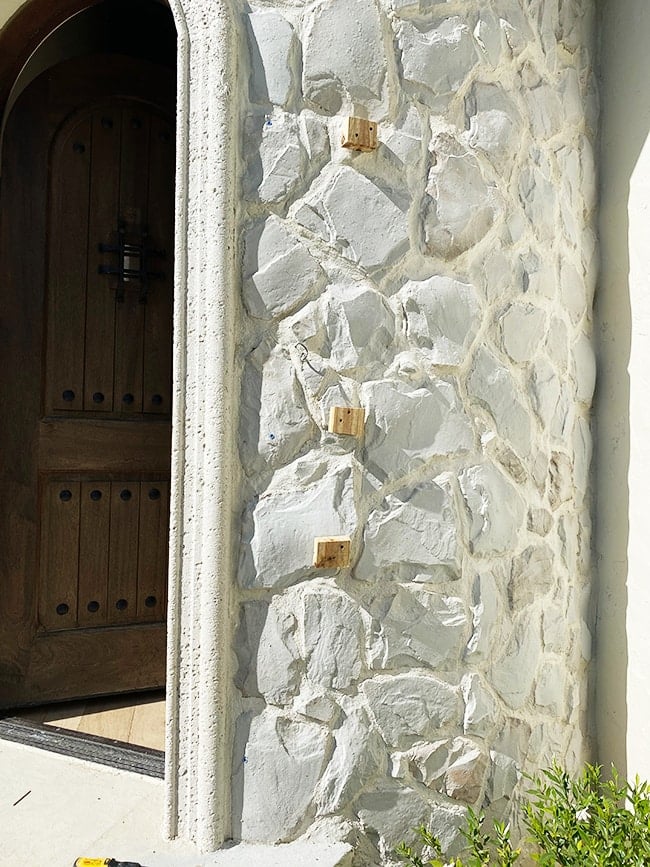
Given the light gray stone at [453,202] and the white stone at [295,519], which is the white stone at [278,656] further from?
the light gray stone at [453,202]

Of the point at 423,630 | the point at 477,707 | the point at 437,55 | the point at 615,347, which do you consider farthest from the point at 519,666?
the point at 437,55

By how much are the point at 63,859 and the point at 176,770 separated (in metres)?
0.32

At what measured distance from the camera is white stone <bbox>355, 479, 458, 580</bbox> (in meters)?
1.83

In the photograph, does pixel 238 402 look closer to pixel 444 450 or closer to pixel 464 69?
pixel 444 450

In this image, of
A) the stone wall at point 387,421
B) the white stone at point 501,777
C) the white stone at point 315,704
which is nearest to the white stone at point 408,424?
the stone wall at point 387,421

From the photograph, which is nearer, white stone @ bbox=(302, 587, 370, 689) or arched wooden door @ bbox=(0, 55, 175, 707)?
white stone @ bbox=(302, 587, 370, 689)

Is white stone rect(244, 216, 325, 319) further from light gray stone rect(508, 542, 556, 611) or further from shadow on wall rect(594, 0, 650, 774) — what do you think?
shadow on wall rect(594, 0, 650, 774)

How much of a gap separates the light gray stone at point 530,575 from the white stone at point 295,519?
1.86 ft

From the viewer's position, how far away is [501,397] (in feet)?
6.73

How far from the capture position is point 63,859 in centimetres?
172

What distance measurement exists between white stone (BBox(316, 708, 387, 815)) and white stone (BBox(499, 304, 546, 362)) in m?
1.06

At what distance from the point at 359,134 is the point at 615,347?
112cm

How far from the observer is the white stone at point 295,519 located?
176 cm

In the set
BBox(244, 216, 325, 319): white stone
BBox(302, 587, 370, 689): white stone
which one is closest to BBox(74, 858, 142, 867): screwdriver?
BBox(302, 587, 370, 689): white stone
